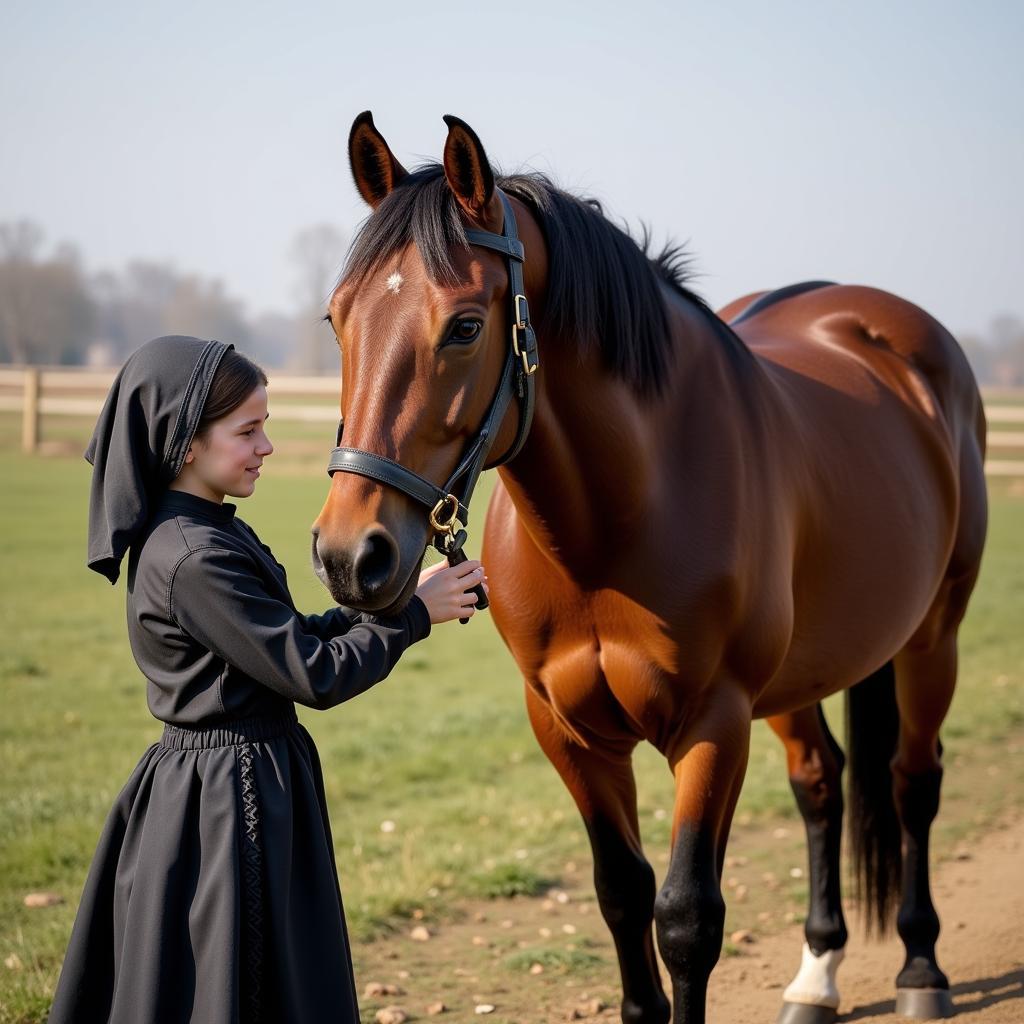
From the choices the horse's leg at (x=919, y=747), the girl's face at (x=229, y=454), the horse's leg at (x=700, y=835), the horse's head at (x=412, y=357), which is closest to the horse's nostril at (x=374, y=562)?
the horse's head at (x=412, y=357)

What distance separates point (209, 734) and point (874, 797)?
9.62 feet

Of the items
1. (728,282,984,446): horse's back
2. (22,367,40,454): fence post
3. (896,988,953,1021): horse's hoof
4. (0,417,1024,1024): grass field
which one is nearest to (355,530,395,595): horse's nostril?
(0,417,1024,1024): grass field

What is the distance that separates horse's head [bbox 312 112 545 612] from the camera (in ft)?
7.03

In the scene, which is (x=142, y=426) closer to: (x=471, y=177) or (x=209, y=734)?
(x=209, y=734)

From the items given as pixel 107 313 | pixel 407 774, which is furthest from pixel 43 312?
pixel 407 774

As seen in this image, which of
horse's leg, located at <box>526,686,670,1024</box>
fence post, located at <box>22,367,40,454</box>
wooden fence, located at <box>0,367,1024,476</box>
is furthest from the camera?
fence post, located at <box>22,367,40,454</box>

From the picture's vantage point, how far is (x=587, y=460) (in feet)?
8.94

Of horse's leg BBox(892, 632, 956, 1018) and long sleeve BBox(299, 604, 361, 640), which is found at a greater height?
long sleeve BBox(299, 604, 361, 640)

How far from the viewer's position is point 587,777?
3.22 metres

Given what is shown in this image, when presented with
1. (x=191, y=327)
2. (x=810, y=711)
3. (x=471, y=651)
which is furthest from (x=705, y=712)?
(x=191, y=327)

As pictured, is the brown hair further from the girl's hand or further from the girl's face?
the girl's hand

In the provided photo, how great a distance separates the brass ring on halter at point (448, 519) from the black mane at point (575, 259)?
1.53ft

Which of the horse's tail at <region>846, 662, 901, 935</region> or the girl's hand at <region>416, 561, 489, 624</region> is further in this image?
the horse's tail at <region>846, 662, 901, 935</region>

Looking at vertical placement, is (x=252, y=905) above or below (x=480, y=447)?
below
